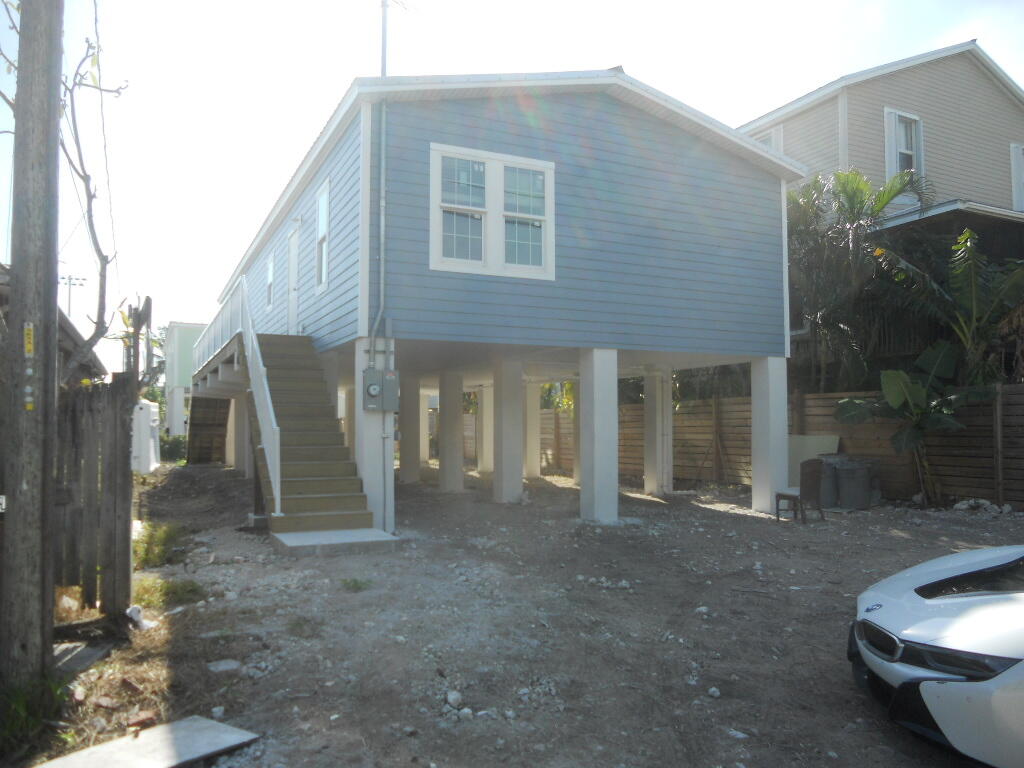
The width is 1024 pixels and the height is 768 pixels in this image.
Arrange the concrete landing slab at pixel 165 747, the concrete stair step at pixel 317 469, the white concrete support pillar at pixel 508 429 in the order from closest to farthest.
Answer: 1. the concrete landing slab at pixel 165 747
2. the concrete stair step at pixel 317 469
3. the white concrete support pillar at pixel 508 429

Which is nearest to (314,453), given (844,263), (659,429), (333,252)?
(333,252)

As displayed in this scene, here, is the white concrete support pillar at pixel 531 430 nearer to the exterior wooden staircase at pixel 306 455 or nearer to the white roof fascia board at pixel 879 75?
the exterior wooden staircase at pixel 306 455

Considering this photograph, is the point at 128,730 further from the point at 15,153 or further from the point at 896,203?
the point at 896,203

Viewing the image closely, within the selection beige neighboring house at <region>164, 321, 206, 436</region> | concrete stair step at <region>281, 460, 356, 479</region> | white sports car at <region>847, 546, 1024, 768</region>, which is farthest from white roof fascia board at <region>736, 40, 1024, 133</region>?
beige neighboring house at <region>164, 321, 206, 436</region>

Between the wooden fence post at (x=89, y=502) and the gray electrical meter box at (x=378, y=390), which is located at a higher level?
the gray electrical meter box at (x=378, y=390)

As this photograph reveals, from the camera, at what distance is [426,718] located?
407 cm

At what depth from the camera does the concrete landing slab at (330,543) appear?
8.06 m

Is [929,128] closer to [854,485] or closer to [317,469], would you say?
[854,485]

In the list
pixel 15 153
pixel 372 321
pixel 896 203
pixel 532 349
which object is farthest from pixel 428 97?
pixel 896 203

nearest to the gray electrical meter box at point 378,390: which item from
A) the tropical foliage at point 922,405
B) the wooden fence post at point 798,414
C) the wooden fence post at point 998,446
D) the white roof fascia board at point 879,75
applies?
the tropical foliage at point 922,405

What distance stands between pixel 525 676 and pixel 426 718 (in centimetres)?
82

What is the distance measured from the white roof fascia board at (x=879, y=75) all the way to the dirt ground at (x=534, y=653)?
1158 centimetres

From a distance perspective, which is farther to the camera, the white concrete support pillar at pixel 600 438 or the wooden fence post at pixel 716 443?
the wooden fence post at pixel 716 443

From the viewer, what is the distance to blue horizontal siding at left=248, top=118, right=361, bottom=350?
391 inches
